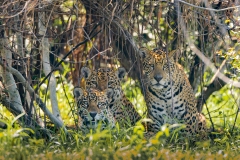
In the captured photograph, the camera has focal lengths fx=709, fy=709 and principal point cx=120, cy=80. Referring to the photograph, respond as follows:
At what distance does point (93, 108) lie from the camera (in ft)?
28.9

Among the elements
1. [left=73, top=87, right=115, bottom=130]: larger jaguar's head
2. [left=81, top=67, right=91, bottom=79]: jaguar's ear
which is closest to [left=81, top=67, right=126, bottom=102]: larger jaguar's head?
[left=81, top=67, right=91, bottom=79]: jaguar's ear

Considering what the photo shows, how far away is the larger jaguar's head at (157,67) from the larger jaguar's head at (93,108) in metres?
0.68

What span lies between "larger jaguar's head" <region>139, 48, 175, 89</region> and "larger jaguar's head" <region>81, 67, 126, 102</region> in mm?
473

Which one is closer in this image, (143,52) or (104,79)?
(143,52)

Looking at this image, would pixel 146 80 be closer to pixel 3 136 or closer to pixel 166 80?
pixel 166 80

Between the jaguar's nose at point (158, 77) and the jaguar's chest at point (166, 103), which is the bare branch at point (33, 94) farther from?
the jaguar's chest at point (166, 103)

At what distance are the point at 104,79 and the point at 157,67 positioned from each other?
0.84m

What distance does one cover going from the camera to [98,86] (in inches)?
379

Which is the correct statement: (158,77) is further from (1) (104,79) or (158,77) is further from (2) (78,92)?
(2) (78,92)

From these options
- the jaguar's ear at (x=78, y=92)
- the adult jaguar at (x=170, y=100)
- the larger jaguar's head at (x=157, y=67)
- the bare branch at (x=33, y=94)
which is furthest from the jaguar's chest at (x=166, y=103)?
the bare branch at (x=33, y=94)

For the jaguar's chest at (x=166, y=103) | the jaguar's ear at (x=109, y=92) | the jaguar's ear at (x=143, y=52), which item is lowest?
the jaguar's chest at (x=166, y=103)

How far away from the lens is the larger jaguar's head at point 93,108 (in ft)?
28.7

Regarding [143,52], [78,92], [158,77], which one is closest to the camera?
[78,92]

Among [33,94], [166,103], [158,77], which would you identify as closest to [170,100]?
[166,103]
